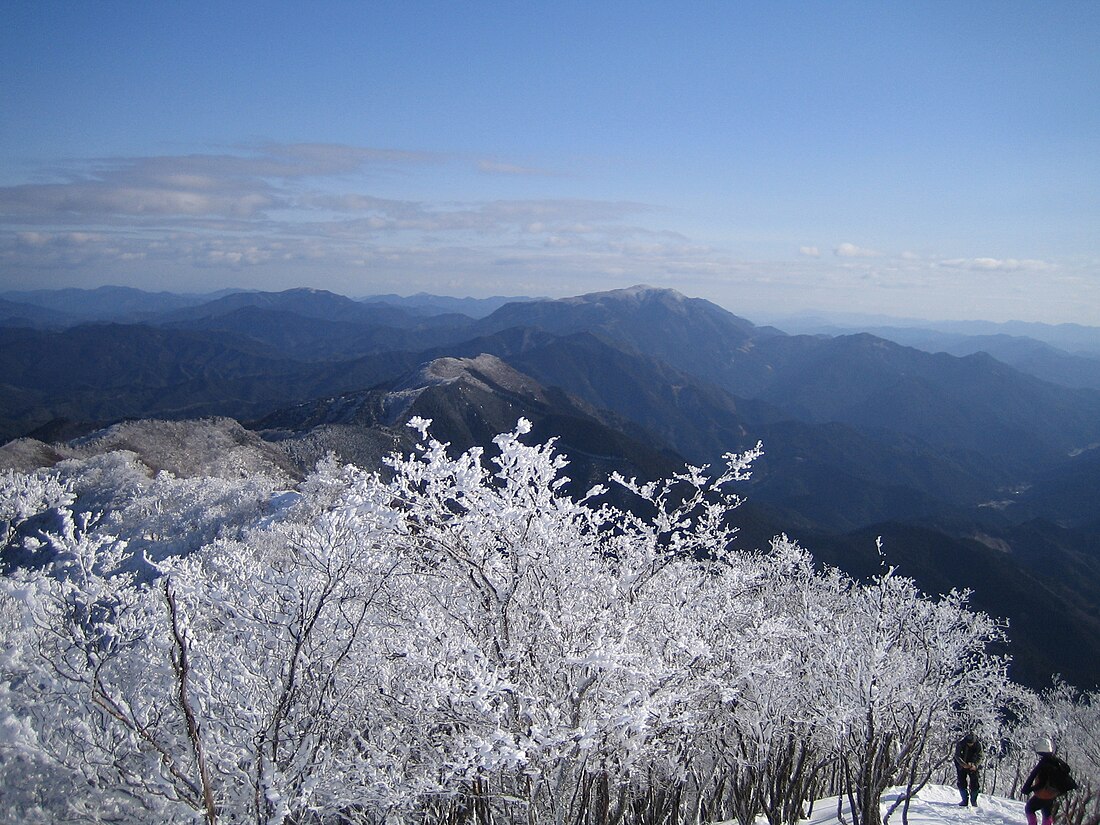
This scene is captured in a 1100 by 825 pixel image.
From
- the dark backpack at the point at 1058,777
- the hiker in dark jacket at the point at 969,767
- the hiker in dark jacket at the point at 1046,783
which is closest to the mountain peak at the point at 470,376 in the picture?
the hiker in dark jacket at the point at 969,767

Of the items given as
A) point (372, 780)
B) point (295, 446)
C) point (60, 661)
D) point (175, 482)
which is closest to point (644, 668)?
point (372, 780)

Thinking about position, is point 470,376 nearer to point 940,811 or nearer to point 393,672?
point 940,811

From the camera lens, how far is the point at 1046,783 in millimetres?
10180

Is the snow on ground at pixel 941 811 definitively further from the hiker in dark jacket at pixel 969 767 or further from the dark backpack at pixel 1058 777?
the dark backpack at pixel 1058 777

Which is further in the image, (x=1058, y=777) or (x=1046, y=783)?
(x=1046, y=783)

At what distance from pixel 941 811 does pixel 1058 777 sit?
409cm

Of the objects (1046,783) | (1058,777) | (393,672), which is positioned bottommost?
(1046,783)

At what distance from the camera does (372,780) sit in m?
7.52

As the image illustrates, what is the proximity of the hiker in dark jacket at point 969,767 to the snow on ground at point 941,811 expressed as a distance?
298 millimetres

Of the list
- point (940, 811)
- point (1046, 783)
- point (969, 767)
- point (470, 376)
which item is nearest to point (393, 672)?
point (1046, 783)

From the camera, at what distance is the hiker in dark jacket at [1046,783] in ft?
32.9

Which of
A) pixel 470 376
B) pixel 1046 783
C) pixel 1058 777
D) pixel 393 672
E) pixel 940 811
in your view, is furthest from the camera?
pixel 470 376

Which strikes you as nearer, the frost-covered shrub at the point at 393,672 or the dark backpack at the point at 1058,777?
the frost-covered shrub at the point at 393,672

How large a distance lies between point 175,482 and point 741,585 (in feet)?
177
